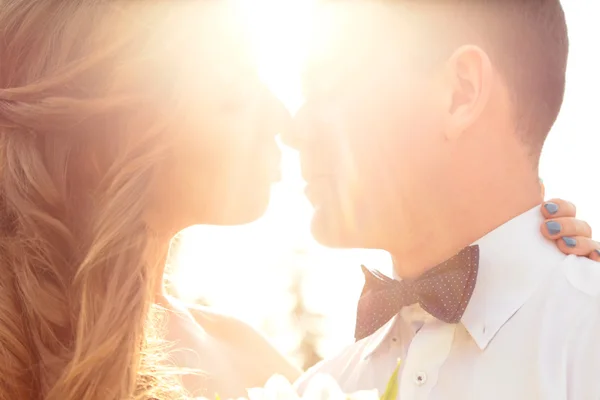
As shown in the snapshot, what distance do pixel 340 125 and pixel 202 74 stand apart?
0.82 meters

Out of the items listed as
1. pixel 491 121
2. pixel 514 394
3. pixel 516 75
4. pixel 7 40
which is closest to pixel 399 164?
pixel 491 121

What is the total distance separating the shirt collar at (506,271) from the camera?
2.75 m

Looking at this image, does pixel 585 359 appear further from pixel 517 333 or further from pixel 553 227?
pixel 553 227

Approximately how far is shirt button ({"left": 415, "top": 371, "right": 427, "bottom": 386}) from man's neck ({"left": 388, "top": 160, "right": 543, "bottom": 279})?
19.1 inches

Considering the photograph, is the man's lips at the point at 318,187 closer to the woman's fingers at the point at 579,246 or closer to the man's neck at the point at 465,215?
the man's neck at the point at 465,215

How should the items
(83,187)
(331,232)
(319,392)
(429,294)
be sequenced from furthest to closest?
(83,187) < (331,232) < (429,294) < (319,392)

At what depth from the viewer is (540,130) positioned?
3.14 m

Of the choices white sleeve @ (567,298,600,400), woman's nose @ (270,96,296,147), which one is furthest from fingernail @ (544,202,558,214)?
woman's nose @ (270,96,296,147)

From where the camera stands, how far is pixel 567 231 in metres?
2.91

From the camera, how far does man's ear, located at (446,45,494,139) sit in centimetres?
298

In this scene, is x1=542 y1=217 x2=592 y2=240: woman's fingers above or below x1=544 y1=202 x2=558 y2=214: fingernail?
below

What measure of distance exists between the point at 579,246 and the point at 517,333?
17.9 inches

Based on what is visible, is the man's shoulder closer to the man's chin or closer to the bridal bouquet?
the man's chin

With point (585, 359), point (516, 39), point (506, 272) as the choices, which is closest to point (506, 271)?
point (506, 272)
